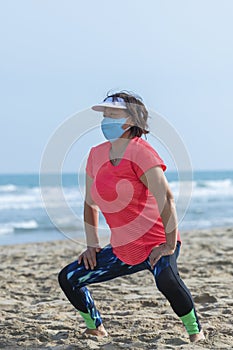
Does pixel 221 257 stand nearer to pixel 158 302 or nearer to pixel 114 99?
pixel 158 302

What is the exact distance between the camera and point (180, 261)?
8.55 metres

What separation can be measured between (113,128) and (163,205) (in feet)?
1.91

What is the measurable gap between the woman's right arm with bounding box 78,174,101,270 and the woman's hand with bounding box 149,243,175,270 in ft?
1.43

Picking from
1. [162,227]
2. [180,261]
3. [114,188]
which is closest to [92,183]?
[114,188]

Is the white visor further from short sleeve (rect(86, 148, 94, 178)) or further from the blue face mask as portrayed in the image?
short sleeve (rect(86, 148, 94, 178))

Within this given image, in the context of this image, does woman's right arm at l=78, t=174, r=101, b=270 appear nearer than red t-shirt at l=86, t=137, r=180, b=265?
No

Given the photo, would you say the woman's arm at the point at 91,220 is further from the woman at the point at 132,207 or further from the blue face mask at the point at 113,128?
the blue face mask at the point at 113,128

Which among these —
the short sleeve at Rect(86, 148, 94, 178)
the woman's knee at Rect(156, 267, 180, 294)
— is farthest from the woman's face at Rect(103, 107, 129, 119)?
the woman's knee at Rect(156, 267, 180, 294)

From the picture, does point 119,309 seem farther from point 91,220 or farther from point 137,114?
point 137,114

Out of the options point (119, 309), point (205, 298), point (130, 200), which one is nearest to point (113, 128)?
point (130, 200)

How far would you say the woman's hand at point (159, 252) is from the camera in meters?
3.97

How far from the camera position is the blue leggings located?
156 inches

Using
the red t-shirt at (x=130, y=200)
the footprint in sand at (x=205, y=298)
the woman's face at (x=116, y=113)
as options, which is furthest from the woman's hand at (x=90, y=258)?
the footprint in sand at (x=205, y=298)

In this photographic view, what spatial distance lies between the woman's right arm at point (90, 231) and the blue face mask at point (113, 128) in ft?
1.04
